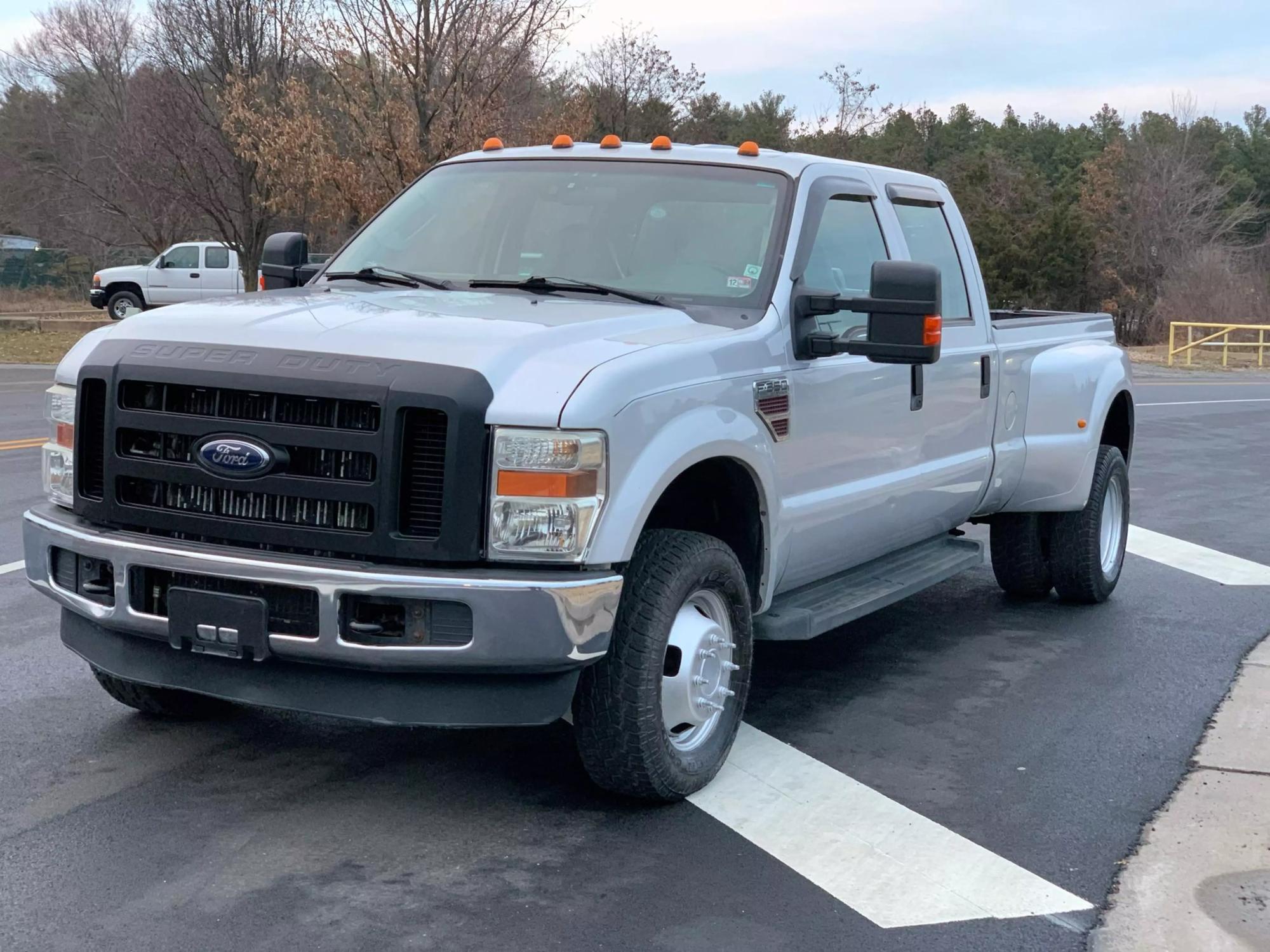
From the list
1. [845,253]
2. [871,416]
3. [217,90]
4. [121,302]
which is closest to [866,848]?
[871,416]

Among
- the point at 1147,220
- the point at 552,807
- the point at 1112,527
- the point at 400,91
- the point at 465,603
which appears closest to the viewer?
the point at 465,603

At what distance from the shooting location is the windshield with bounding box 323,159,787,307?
17.0 ft

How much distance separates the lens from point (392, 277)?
210 inches

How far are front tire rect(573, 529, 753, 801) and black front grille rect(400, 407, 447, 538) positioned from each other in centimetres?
66

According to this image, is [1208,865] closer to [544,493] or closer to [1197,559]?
[544,493]

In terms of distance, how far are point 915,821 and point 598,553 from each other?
131 cm

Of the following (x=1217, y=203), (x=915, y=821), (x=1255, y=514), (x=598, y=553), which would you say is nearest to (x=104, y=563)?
(x=598, y=553)

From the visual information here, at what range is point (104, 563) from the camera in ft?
13.9

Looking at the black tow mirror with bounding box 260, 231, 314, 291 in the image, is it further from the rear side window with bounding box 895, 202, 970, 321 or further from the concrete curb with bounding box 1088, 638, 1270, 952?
the concrete curb with bounding box 1088, 638, 1270, 952

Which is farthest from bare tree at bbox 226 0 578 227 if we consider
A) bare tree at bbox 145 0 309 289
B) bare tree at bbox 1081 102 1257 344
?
bare tree at bbox 1081 102 1257 344

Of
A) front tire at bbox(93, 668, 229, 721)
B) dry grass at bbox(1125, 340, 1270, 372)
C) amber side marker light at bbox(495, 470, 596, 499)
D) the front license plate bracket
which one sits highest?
amber side marker light at bbox(495, 470, 596, 499)

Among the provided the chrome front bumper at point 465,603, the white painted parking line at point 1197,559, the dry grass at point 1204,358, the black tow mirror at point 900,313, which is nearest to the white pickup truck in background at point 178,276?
the dry grass at point 1204,358

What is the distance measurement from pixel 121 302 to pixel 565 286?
2960cm

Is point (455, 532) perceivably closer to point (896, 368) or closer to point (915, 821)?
point (915, 821)
